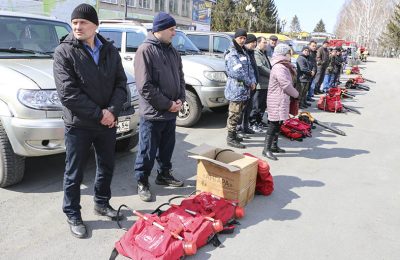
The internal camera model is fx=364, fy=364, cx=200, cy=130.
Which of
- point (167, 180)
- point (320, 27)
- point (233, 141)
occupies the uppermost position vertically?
point (320, 27)

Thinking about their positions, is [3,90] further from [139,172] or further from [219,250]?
[219,250]

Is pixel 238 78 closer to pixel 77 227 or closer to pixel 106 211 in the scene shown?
pixel 106 211

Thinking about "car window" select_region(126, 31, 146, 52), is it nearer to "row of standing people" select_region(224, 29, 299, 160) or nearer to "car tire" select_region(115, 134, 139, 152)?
"row of standing people" select_region(224, 29, 299, 160)

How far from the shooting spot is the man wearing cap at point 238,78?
6.00m

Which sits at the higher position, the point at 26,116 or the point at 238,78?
the point at 238,78

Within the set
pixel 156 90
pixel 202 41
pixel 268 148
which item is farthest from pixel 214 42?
pixel 156 90

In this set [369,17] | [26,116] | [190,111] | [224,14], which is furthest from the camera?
[369,17]

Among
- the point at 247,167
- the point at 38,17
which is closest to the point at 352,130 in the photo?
the point at 247,167

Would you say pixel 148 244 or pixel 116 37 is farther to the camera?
pixel 116 37

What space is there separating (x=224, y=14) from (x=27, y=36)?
53004 millimetres

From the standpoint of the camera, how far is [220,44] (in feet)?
32.8

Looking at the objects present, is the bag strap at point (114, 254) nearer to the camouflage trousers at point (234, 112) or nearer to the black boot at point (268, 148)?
the black boot at point (268, 148)

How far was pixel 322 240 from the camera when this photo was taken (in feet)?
11.6

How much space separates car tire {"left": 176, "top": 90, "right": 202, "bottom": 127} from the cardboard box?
9.78 feet
